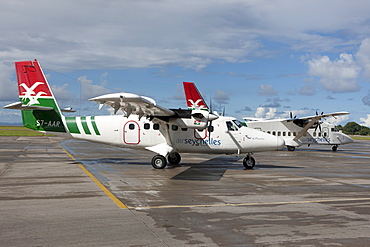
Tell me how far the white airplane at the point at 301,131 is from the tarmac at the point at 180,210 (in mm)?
21874

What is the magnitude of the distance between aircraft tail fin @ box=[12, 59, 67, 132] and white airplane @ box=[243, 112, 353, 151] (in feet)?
79.2

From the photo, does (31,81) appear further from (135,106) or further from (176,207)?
(176,207)

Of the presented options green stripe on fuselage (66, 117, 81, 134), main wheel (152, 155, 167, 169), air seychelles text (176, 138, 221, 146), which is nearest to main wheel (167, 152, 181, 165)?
air seychelles text (176, 138, 221, 146)

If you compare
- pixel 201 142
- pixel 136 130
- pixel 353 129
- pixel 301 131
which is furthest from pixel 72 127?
pixel 353 129


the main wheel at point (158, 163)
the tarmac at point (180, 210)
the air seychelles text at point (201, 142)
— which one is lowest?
the tarmac at point (180, 210)

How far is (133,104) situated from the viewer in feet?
51.3

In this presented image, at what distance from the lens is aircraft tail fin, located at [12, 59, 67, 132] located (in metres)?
19.7

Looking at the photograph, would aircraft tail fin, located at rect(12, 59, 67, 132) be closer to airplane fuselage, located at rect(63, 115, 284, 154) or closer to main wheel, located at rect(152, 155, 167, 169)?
airplane fuselage, located at rect(63, 115, 284, 154)

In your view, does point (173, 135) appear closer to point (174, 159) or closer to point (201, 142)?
point (201, 142)

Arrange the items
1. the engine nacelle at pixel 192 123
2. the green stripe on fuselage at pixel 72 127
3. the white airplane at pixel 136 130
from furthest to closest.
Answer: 1. the green stripe on fuselage at pixel 72 127
2. the white airplane at pixel 136 130
3. the engine nacelle at pixel 192 123

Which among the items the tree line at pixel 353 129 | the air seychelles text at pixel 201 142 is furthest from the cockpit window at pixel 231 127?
the tree line at pixel 353 129

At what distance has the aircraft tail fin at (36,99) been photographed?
19.7 metres

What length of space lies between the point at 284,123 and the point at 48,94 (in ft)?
84.8

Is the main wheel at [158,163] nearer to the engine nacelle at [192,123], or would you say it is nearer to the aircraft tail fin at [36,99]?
the engine nacelle at [192,123]
